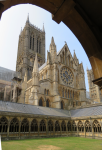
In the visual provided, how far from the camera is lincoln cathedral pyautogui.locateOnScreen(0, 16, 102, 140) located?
18375 millimetres

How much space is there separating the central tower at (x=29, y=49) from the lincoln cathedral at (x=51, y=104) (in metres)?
0.56

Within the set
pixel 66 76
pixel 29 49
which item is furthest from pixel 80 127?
pixel 29 49

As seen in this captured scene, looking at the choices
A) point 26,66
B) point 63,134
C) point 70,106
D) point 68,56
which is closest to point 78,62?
point 68,56

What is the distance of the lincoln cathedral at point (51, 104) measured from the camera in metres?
18.4

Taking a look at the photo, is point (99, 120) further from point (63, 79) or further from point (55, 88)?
point (63, 79)

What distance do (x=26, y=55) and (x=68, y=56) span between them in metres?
20.5

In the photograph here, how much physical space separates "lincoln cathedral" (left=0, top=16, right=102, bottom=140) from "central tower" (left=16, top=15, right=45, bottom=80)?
0.56 metres

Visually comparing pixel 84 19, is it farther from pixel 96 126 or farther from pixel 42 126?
pixel 96 126

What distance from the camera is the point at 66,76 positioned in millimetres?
34656

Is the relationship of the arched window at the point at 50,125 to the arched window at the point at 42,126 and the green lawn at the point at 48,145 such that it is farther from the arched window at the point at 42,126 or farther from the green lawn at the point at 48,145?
the green lawn at the point at 48,145

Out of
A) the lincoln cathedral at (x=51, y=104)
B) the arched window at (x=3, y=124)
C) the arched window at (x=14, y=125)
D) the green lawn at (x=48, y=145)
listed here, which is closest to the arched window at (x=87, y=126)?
the lincoln cathedral at (x=51, y=104)

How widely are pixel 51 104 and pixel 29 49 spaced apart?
3321 cm

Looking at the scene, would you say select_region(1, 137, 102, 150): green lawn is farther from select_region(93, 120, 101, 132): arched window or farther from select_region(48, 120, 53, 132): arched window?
select_region(48, 120, 53, 132): arched window

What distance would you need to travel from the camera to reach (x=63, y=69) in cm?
3494
